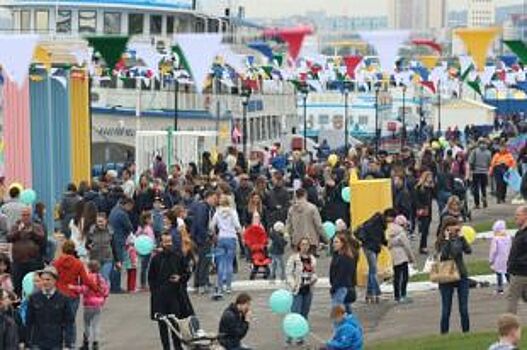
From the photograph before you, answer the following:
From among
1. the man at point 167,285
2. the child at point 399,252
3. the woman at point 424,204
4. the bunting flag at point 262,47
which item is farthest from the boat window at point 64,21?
the man at point 167,285

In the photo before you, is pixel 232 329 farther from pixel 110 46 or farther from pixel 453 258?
pixel 110 46

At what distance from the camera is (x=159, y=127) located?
167ft

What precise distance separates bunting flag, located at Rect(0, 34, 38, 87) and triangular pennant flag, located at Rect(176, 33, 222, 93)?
199cm

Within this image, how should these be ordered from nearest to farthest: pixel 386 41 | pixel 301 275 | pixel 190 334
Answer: pixel 190 334 < pixel 301 275 < pixel 386 41

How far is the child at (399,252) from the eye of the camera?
1850 centimetres

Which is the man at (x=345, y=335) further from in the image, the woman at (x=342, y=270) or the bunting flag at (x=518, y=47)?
the bunting flag at (x=518, y=47)

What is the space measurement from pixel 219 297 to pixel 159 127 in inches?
1231

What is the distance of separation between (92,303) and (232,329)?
2435mm

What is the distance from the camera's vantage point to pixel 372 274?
63.0 ft

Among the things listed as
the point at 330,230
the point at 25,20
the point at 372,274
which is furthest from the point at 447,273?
the point at 25,20

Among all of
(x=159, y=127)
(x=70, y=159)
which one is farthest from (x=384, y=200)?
(x=159, y=127)

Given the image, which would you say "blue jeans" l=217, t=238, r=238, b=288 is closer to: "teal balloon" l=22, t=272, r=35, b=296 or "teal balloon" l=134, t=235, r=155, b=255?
"teal balloon" l=134, t=235, r=155, b=255

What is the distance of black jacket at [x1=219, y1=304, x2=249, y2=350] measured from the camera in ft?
46.1

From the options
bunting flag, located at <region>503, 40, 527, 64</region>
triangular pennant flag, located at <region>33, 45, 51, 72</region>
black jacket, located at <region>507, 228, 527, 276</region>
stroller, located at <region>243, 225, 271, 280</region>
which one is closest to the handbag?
black jacket, located at <region>507, 228, 527, 276</region>
